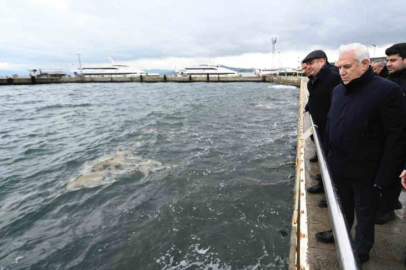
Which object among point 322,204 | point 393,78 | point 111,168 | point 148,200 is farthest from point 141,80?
point 393,78

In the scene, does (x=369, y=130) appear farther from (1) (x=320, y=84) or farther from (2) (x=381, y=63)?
(2) (x=381, y=63)

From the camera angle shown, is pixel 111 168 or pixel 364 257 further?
pixel 111 168

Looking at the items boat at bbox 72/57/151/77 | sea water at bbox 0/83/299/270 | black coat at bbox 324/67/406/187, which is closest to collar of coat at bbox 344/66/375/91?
black coat at bbox 324/67/406/187

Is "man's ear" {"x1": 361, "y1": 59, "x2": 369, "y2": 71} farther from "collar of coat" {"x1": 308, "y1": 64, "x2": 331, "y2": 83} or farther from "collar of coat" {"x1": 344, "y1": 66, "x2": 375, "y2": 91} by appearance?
"collar of coat" {"x1": 308, "y1": 64, "x2": 331, "y2": 83}

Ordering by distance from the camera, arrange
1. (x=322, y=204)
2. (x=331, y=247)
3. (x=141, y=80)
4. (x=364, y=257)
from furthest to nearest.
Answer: (x=141, y=80)
(x=322, y=204)
(x=331, y=247)
(x=364, y=257)

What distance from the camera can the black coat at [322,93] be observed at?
341 centimetres

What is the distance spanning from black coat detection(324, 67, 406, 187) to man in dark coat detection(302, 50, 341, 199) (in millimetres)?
1492

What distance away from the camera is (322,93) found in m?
3.52

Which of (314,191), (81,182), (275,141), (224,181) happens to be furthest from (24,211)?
(275,141)

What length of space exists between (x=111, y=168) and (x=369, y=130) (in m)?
7.12

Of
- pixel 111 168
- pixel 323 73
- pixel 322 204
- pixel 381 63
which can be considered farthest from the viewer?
pixel 111 168

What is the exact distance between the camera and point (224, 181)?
6.18 metres

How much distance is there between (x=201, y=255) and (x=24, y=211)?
15.1ft

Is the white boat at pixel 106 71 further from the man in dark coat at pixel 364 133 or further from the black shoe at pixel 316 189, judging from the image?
the man in dark coat at pixel 364 133
